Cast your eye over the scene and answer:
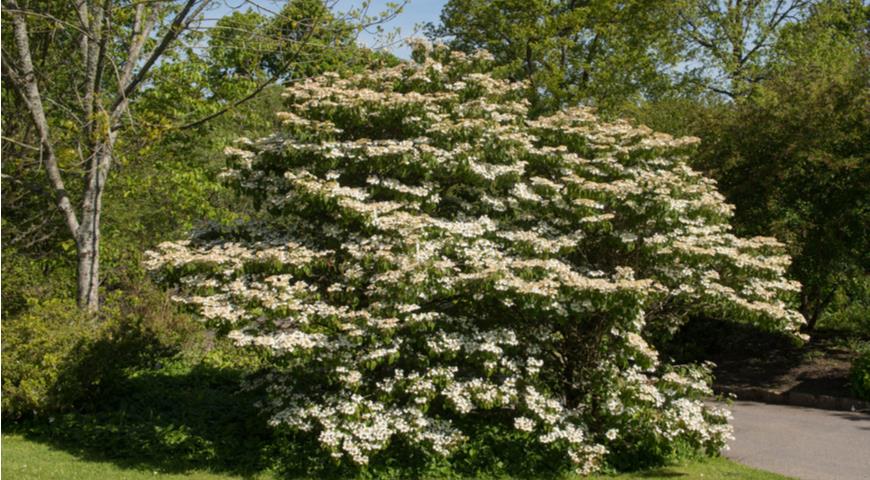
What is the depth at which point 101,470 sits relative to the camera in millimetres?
7629

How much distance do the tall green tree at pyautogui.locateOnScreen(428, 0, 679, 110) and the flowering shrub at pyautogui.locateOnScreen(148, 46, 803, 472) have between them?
9901mm

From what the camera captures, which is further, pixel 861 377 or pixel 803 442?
pixel 861 377

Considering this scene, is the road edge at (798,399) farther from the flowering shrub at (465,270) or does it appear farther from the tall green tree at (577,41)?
the tall green tree at (577,41)

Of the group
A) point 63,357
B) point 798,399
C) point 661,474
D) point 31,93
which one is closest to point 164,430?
point 63,357

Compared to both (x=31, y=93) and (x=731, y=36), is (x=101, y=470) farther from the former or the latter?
(x=731, y=36)

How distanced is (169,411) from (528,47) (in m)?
14.0

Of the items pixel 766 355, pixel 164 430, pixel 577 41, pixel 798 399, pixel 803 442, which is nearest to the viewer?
pixel 164 430

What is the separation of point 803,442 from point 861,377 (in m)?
3.15

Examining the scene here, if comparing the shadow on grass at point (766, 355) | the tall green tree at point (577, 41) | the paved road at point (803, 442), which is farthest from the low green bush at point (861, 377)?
the tall green tree at point (577, 41)

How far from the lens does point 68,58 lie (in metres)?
12.7

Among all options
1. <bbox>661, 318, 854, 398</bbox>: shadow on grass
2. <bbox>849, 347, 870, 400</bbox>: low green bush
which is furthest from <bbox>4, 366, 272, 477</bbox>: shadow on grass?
<bbox>849, 347, 870, 400</bbox>: low green bush

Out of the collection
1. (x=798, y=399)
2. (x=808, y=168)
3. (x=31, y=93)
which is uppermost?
(x=808, y=168)

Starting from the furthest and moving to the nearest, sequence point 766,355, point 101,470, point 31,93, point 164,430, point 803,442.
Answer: point 766,355
point 31,93
point 803,442
point 164,430
point 101,470

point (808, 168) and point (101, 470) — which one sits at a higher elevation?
point (808, 168)
